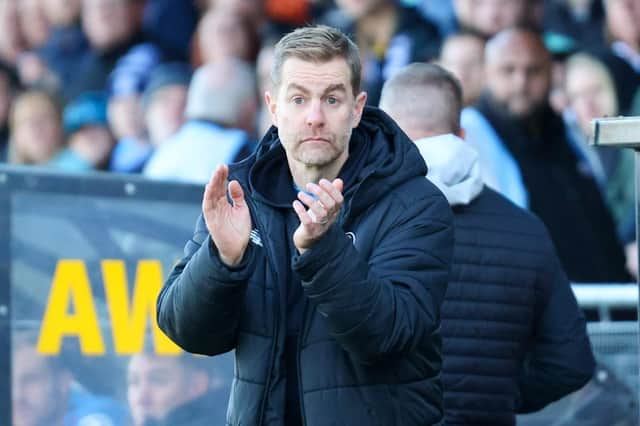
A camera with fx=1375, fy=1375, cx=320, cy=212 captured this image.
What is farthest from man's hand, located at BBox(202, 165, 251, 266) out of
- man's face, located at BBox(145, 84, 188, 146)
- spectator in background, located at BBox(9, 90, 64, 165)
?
spectator in background, located at BBox(9, 90, 64, 165)

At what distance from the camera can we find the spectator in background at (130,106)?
7.52m

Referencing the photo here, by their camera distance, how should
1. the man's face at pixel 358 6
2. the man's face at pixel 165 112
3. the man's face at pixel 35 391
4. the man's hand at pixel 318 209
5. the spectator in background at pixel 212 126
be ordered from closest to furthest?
the man's hand at pixel 318 209
the man's face at pixel 35 391
the man's face at pixel 358 6
the spectator in background at pixel 212 126
the man's face at pixel 165 112

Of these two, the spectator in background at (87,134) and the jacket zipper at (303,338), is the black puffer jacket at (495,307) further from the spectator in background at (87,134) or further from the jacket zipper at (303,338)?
the spectator in background at (87,134)

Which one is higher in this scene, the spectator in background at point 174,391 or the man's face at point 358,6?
the man's face at point 358,6

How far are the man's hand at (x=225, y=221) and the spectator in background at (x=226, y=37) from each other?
15.6 ft

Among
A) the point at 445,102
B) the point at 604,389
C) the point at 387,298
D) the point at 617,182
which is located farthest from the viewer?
the point at 617,182

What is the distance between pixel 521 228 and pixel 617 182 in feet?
9.55

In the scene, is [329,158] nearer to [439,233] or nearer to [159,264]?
[439,233]

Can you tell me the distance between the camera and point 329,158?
264cm

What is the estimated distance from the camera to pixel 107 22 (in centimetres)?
771

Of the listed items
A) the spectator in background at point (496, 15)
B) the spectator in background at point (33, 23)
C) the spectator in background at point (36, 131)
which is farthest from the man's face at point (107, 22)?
the spectator in background at point (496, 15)

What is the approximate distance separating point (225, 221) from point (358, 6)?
14.9 ft

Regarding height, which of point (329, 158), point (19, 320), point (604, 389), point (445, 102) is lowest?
point (604, 389)

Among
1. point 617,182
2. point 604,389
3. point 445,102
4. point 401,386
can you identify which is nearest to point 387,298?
point 401,386
